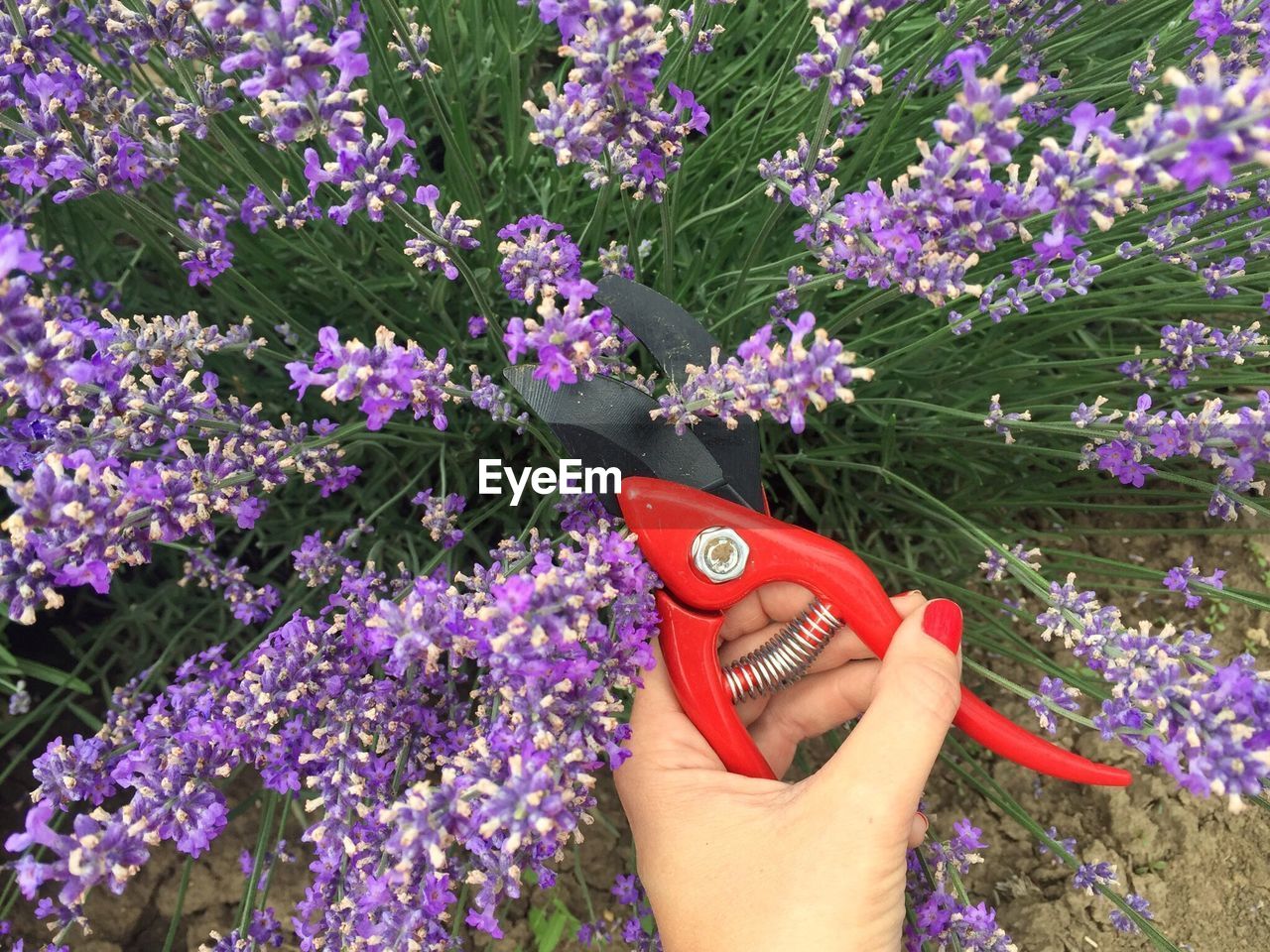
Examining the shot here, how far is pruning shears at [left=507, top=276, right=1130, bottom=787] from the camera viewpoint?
1689mm

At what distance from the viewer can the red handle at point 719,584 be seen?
68.0 inches

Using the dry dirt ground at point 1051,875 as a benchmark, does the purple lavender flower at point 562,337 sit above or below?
above

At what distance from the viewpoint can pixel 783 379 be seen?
1.21 meters

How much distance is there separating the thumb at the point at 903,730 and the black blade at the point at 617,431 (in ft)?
1.67

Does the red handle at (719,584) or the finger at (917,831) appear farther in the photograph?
the finger at (917,831)

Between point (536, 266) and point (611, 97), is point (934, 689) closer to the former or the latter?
point (536, 266)

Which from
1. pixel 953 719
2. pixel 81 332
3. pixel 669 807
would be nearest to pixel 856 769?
pixel 953 719

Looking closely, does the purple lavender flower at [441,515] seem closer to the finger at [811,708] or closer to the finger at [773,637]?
the finger at [773,637]

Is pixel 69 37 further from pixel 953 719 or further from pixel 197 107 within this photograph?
pixel 953 719

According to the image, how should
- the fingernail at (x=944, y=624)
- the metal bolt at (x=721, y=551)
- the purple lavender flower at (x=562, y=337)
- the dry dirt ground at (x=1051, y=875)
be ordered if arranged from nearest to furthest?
1. the purple lavender flower at (x=562, y=337)
2. the fingernail at (x=944, y=624)
3. the metal bolt at (x=721, y=551)
4. the dry dirt ground at (x=1051, y=875)

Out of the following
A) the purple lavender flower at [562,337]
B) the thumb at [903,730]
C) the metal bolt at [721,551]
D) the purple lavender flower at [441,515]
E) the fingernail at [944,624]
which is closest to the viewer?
the purple lavender flower at [562,337]

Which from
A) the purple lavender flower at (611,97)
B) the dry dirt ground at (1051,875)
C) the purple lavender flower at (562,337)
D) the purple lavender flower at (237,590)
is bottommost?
the dry dirt ground at (1051,875)

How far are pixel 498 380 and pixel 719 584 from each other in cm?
96

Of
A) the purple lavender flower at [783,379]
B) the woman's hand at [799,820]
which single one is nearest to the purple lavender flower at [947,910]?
the woman's hand at [799,820]
